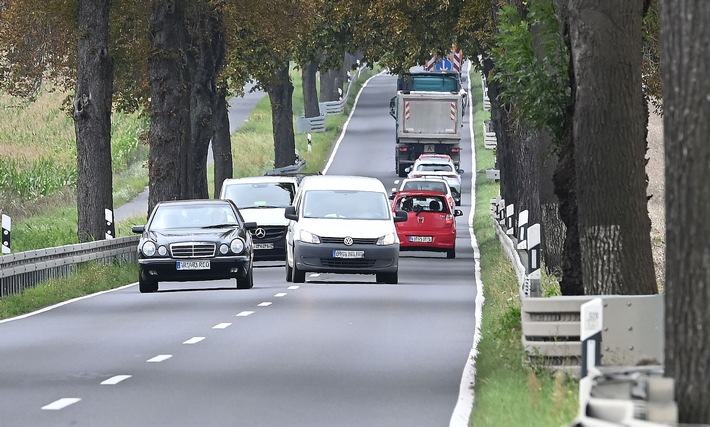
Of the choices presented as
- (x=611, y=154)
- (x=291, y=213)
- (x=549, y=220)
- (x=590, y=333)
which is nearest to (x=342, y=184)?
(x=291, y=213)

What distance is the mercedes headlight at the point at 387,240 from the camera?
3083cm

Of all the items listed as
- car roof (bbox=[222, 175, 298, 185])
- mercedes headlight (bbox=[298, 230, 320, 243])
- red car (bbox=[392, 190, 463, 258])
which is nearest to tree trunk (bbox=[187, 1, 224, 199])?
red car (bbox=[392, 190, 463, 258])

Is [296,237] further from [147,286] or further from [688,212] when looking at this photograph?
[688,212]

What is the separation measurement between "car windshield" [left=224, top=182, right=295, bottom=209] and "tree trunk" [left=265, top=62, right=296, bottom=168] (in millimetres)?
22021

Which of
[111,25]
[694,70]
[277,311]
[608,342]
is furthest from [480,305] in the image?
[111,25]

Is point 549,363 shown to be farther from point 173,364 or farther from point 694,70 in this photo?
point 694,70

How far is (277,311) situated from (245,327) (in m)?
2.92

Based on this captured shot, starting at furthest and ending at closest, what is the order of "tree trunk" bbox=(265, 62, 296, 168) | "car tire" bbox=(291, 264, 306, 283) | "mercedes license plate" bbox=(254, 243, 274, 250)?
1. "tree trunk" bbox=(265, 62, 296, 168)
2. "mercedes license plate" bbox=(254, 243, 274, 250)
3. "car tire" bbox=(291, 264, 306, 283)

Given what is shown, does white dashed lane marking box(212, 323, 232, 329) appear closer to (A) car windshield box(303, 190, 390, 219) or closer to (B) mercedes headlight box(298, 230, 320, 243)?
(B) mercedes headlight box(298, 230, 320, 243)

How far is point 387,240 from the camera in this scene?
30.9m

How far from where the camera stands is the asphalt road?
44.7 ft

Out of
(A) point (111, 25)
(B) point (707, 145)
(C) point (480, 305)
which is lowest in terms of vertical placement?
(C) point (480, 305)

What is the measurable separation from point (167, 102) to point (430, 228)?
702cm

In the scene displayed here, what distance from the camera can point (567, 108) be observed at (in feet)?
65.2
